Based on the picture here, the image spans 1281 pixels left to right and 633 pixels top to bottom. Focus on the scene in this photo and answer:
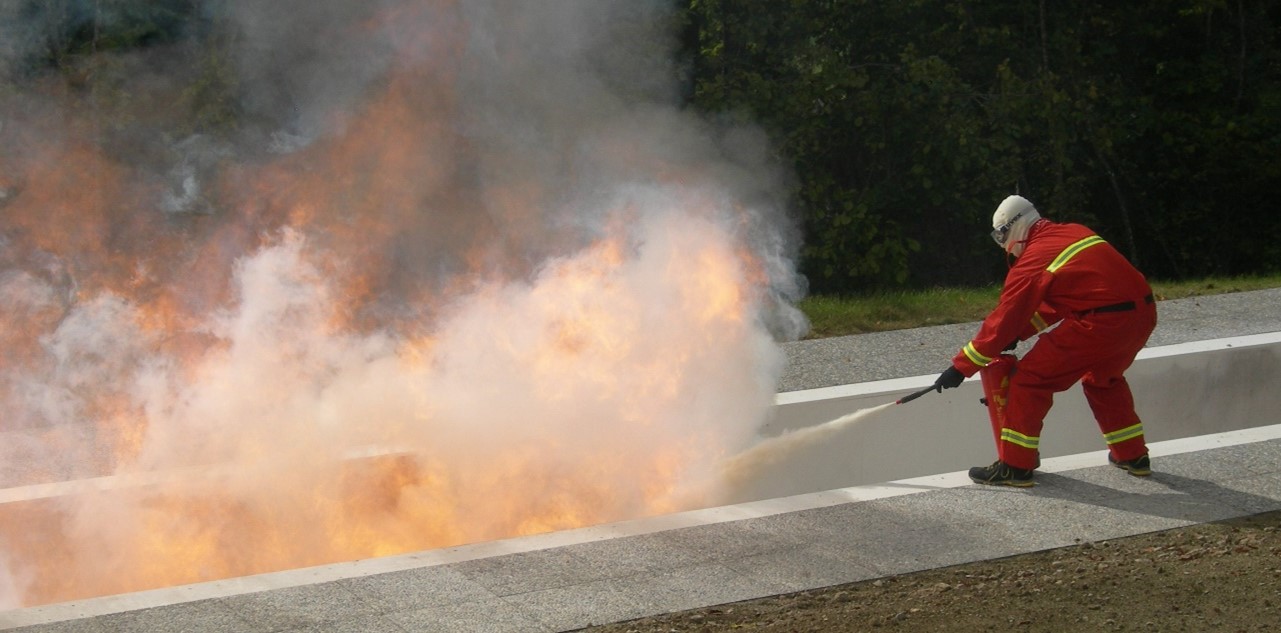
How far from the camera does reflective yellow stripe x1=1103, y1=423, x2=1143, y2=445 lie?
6.60 m

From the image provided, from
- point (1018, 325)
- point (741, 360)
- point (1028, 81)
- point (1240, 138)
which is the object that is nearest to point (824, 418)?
point (741, 360)

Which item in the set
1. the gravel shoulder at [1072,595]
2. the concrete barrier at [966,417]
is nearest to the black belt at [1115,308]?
the gravel shoulder at [1072,595]

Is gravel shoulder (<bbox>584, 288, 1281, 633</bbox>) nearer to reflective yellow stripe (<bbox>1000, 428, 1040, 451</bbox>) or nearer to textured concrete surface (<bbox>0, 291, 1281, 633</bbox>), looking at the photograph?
textured concrete surface (<bbox>0, 291, 1281, 633</bbox>)

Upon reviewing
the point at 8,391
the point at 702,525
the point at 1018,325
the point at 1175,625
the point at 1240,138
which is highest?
the point at 1240,138

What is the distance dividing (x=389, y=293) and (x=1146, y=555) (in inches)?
284

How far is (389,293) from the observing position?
11484mm

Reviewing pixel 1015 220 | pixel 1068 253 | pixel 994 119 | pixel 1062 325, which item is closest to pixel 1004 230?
pixel 1015 220

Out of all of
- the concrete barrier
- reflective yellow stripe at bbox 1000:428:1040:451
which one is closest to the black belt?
reflective yellow stripe at bbox 1000:428:1040:451

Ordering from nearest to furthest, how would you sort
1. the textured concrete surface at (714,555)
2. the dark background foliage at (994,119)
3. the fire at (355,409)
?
the textured concrete surface at (714,555), the fire at (355,409), the dark background foliage at (994,119)

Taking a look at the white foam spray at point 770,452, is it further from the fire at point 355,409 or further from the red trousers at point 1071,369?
the red trousers at point 1071,369

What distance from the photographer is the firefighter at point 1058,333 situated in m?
6.38

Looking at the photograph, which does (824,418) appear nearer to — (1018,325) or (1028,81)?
(1018,325)

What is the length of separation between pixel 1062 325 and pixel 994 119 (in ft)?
34.8

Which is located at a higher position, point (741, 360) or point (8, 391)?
point (8, 391)
